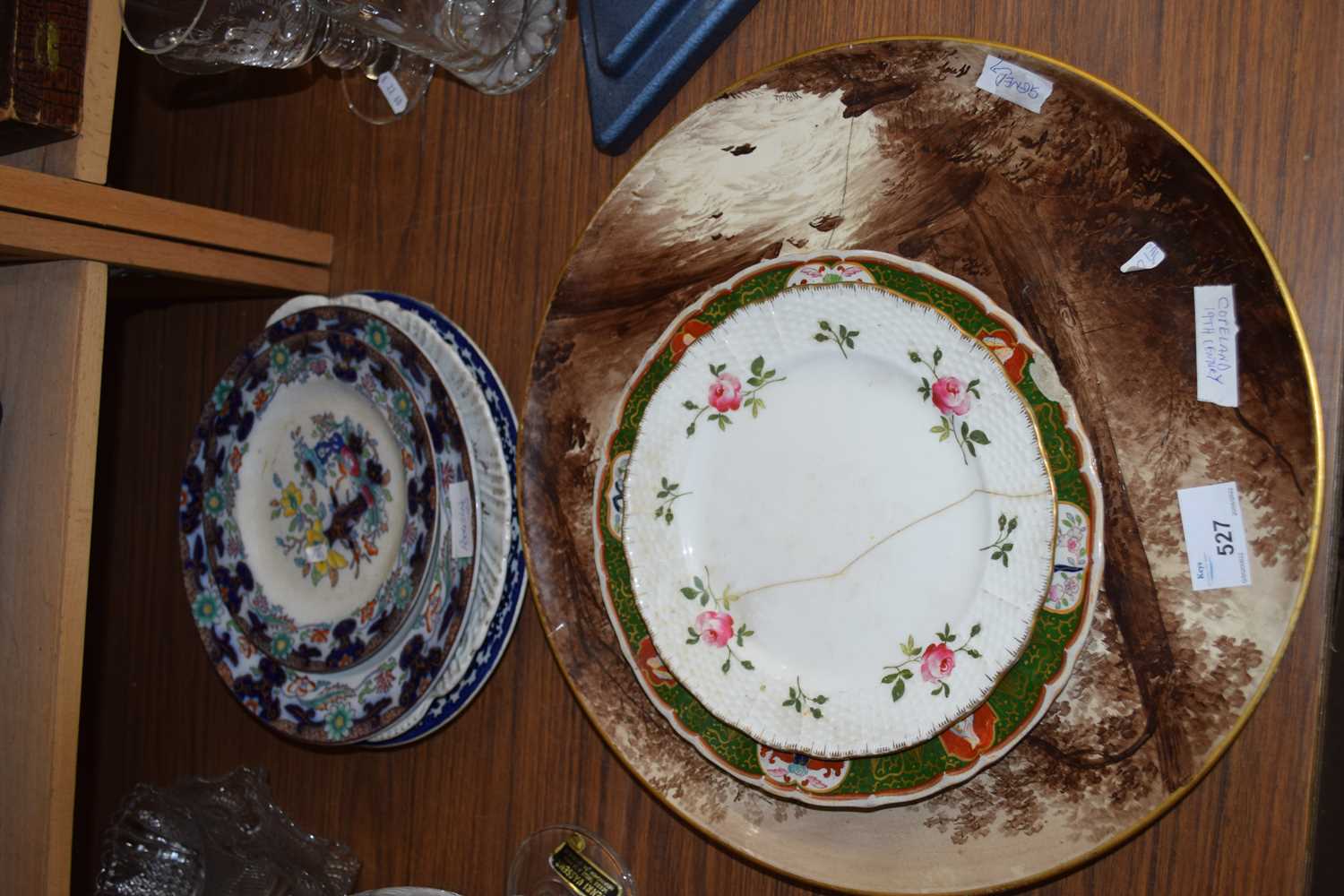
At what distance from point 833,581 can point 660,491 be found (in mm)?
Answer: 133

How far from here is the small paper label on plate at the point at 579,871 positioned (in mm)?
816

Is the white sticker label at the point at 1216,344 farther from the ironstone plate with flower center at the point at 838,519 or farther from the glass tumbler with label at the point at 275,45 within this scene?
the glass tumbler with label at the point at 275,45

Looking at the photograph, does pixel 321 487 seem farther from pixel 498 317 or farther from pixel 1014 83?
pixel 1014 83

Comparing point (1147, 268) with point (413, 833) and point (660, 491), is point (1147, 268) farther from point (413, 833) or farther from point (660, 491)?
point (413, 833)

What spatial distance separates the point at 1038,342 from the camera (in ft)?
2.11

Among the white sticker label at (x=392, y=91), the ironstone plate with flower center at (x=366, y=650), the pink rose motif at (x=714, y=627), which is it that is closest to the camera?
the pink rose motif at (x=714, y=627)

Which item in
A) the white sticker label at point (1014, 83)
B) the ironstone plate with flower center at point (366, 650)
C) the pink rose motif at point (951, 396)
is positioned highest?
the white sticker label at point (1014, 83)

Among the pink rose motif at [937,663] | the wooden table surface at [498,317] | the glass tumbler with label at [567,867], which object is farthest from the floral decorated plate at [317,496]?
the pink rose motif at [937,663]

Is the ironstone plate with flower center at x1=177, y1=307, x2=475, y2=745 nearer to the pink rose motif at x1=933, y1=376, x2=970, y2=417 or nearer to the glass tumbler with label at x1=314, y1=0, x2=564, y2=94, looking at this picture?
the glass tumbler with label at x1=314, y1=0, x2=564, y2=94

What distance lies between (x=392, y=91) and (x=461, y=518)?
1.39 feet

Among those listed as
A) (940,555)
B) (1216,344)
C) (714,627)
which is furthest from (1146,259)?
(714,627)

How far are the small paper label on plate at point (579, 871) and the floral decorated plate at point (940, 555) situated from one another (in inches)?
7.5

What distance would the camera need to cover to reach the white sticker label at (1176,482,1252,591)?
577 mm

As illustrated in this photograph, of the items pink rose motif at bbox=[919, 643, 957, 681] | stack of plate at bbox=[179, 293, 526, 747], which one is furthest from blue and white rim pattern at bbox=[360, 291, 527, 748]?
pink rose motif at bbox=[919, 643, 957, 681]
